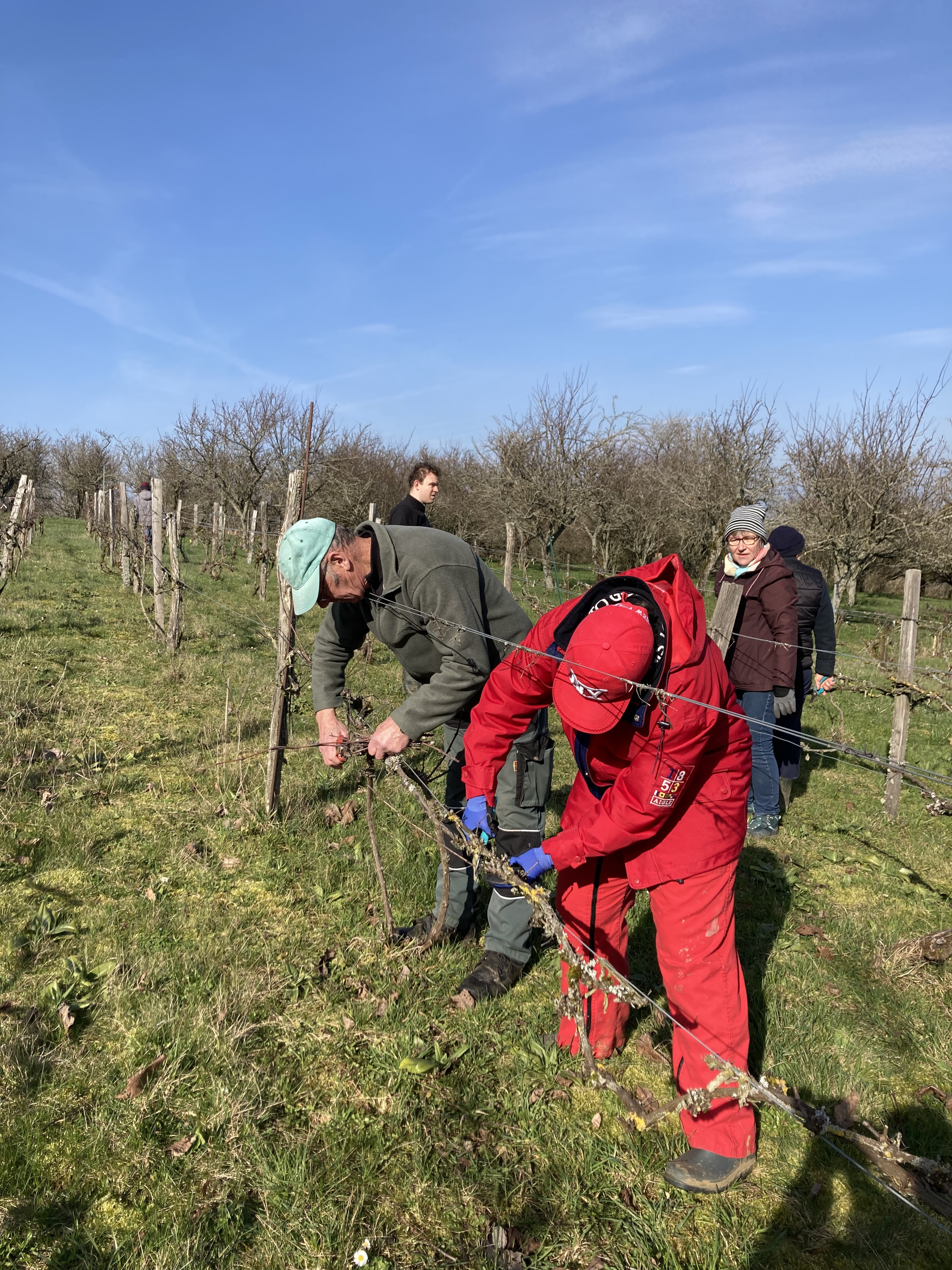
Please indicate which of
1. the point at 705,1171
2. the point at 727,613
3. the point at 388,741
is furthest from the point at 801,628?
the point at 705,1171

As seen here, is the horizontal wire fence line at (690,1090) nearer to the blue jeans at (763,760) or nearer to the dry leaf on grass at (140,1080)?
the dry leaf on grass at (140,1080)

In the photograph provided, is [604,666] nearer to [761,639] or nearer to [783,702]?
[761,639]

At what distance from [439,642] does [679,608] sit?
109 centimetres

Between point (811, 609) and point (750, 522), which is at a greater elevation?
point (750, 522)

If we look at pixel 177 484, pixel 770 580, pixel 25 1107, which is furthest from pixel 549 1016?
pixel 177 484

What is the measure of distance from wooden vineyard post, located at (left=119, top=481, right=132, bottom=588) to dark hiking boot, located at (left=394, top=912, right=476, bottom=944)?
10.1m

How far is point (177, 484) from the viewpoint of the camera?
118ft

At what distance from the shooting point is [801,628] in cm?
584

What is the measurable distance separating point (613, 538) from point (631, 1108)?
98.5 feet

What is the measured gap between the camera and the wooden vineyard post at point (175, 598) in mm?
8375

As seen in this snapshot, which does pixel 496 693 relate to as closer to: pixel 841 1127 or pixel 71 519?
pixel 841 1127

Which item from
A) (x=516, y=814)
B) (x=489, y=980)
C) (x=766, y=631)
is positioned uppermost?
(x=766, y=631)

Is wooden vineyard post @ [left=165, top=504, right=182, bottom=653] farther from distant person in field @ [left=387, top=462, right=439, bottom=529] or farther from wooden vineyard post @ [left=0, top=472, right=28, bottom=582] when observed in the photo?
distant person in field @ [left=387, top=462, right=439, bottom=529]

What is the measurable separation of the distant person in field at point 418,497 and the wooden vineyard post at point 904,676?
12.4ft
